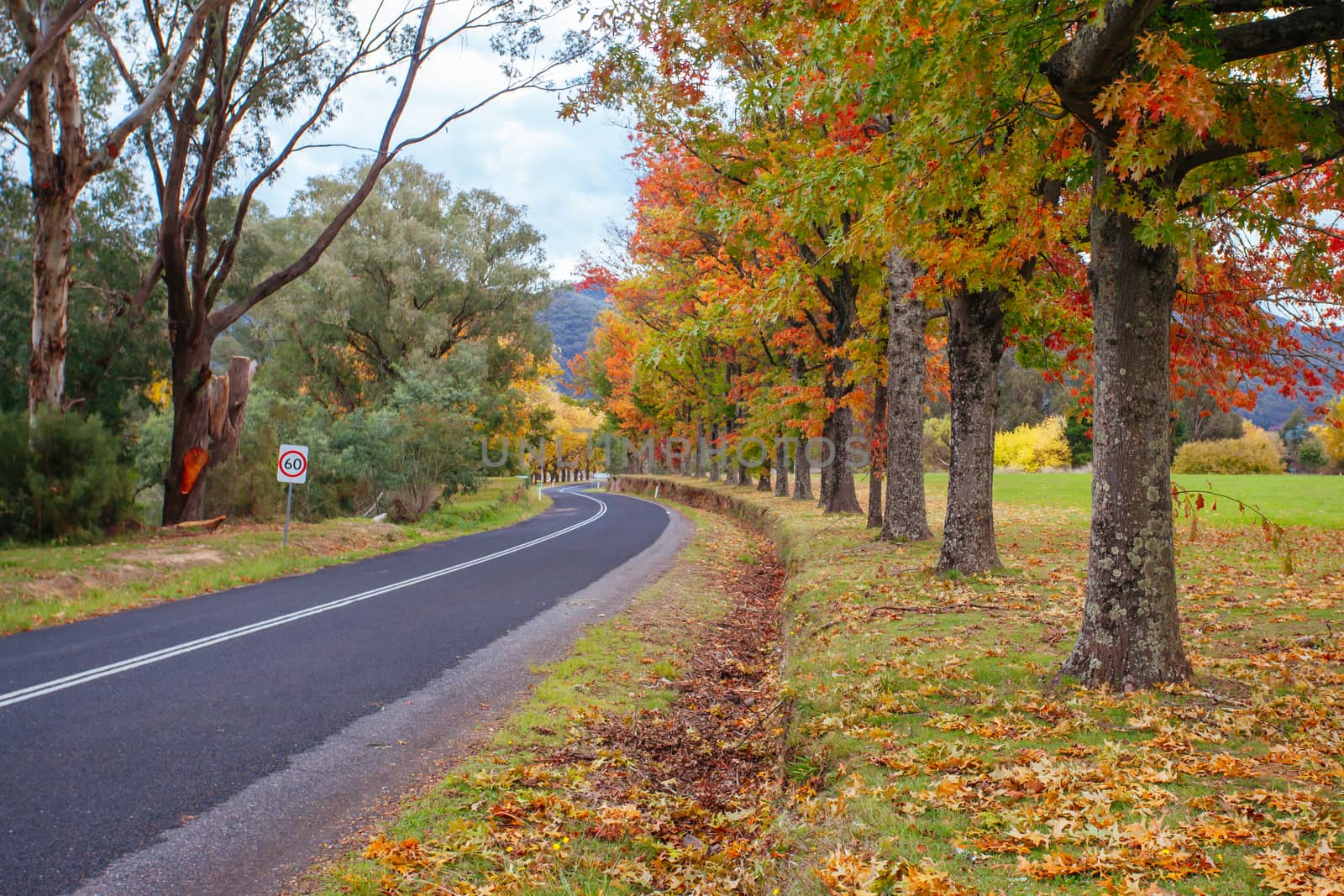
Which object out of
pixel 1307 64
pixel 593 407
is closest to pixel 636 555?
pixel 1307 64

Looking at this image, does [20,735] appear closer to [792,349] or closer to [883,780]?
[883,780]

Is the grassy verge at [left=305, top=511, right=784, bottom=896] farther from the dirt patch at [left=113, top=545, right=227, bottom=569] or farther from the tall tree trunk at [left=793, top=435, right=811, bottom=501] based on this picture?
the tall tree trunk at [left=793, top=435, right=811, bottom=501]

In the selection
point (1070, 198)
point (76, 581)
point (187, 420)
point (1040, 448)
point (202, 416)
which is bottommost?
point (76, 581)

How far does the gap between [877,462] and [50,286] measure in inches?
651

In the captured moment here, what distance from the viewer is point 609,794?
202 inches

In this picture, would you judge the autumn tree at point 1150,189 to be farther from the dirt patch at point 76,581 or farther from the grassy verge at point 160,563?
the dirt patch at point 76,581

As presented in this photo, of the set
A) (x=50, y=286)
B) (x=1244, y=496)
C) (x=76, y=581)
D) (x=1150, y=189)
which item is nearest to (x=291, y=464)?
(x=50, y=286)

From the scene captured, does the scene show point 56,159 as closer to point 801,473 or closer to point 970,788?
point 970,788

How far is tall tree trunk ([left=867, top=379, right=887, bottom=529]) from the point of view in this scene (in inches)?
689

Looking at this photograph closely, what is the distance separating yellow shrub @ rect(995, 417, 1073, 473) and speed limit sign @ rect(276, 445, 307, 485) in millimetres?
55048

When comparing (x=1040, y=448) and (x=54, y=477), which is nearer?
(x=54, y=477)

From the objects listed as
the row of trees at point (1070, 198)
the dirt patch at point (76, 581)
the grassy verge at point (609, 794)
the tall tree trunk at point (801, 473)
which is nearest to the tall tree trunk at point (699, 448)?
the tall tree trunk at point (801, 473)

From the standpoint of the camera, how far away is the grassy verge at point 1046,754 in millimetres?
3330

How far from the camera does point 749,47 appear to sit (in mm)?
14828
